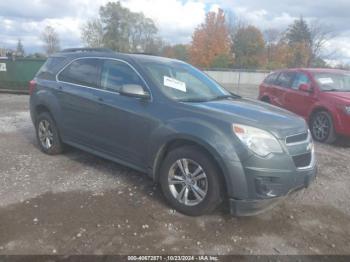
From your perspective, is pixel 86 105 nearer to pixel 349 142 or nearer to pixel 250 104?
pixel 250 104

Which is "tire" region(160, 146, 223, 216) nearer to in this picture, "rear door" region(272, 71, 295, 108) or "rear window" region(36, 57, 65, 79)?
"rear window" region(36, 57, 65, 79)

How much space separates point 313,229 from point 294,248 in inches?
20.8

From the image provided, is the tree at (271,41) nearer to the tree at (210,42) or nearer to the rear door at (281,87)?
the tree at (210,42)

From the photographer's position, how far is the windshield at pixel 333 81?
8297 mm

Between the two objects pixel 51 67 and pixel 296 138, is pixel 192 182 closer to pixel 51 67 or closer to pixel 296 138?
pixel 296 138

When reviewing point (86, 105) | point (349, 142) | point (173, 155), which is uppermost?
point (86, 105)

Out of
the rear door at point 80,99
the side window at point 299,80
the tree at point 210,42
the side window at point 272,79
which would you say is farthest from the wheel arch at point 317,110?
the tree at point 210,42

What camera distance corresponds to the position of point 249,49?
183 feet

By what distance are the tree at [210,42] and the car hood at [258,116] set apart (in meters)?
48.4

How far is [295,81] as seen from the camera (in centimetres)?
920

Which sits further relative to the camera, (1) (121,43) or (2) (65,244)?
(1) (121,43)

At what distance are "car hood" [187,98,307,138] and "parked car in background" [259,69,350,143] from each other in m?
3.63

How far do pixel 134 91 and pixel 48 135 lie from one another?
7.99 feet

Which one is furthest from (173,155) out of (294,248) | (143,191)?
(294,248)
